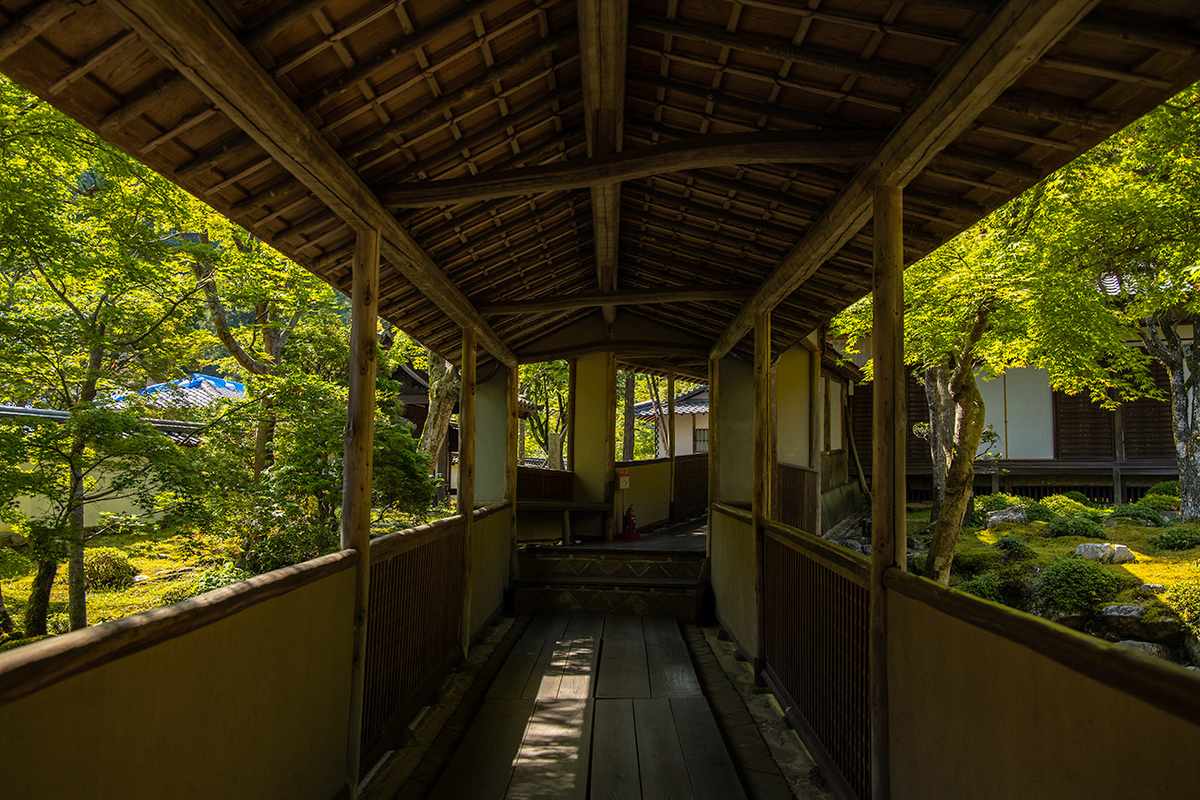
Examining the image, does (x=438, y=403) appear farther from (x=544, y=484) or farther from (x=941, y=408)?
(x=941, y=408)

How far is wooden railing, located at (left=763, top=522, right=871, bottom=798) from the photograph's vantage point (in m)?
3.13

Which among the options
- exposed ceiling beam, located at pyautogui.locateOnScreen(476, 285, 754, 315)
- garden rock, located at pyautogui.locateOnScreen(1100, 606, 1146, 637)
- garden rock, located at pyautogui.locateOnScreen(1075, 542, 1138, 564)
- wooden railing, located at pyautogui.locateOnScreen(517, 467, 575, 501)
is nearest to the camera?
exposed ceiling beam, located at pyautogui.locateOnScreen(476, 285, 754, 315)

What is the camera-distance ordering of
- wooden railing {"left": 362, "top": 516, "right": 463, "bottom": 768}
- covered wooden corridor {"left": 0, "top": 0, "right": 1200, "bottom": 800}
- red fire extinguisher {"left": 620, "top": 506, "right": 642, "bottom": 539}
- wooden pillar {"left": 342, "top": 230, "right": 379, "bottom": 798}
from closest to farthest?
1. covered wooden corridor {"left": 0, "top": 0, "right": 1200, "bottom": 800}
2. wooden pillar {"left": 342, "top": 230, "right": 379, "bottom": 798}
3. wooden railing {"left": 362, "top": 516, "right": 463, "bottom": 768}
4. red fire extinguisher {"left": 620, "top": 506, "right": 642, "bottom": 539}

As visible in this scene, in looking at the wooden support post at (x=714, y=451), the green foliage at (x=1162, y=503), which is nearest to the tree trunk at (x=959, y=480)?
the wooden support post at (x=714, y=451)

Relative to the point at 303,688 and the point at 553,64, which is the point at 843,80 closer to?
the point at 553,64

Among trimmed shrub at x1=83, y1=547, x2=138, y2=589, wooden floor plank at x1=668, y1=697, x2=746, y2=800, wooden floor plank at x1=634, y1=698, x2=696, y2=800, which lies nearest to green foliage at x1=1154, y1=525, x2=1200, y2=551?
wooden floor plank at x1=668, y1=697, x2=746, y2=800

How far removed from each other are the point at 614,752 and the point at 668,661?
71.3 inches

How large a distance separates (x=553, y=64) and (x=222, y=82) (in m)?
1.67

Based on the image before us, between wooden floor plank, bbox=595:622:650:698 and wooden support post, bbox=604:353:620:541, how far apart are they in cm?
338

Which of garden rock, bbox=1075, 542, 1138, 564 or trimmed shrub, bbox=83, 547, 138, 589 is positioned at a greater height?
garden rock, bbox=1075, 542, 1138, 564

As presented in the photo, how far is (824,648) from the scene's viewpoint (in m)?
3.69

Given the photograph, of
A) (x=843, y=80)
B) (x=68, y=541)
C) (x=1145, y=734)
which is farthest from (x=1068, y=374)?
(x=68, y=541)

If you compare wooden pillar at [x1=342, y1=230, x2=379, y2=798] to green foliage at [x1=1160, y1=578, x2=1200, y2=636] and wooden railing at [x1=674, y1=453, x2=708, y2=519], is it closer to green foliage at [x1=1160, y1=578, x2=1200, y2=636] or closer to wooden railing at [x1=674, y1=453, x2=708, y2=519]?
green foliage at [x1=1160, y1=578, x2=1200, y2=636]

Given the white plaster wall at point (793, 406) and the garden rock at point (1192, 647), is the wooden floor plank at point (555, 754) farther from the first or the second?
the white plaster wall at point (793, 406)
